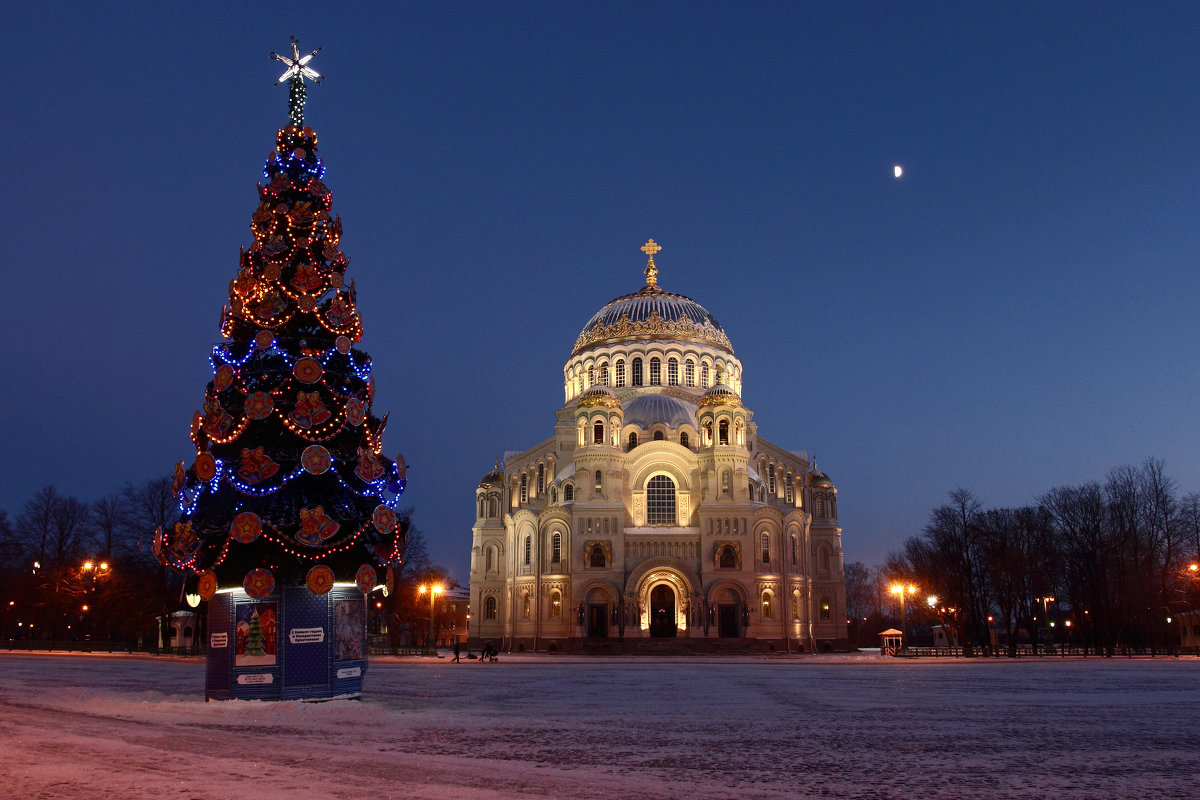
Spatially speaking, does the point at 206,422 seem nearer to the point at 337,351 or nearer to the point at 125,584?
the point at 337,351

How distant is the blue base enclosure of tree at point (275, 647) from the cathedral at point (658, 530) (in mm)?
34595

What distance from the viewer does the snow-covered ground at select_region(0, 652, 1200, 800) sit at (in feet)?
31.1

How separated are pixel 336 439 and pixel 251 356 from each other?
7.96 ft

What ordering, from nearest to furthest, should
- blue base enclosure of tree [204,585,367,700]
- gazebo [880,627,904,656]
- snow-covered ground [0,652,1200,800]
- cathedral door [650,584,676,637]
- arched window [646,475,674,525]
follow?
snow-covered ground [0,652,1200,800], blue base enclosure of tree [204,585,367,700], gazebo [880,627,904,656], cathedral door [650,584,676,637], arched window [646,475,674,525]

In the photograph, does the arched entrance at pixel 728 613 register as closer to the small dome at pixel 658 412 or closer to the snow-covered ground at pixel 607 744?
the small dome at pixel 658 412

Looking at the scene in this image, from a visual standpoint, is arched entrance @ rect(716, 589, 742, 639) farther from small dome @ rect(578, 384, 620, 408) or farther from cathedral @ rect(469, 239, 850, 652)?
small dome @ rect(578, 384, 620, 408)

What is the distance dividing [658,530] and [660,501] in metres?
2.74

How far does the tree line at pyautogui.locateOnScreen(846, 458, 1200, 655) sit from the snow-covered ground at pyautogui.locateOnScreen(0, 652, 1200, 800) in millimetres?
32964

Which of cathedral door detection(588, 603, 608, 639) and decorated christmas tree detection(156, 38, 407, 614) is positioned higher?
decorated christmas tree detection(156, 38, 407, 614)

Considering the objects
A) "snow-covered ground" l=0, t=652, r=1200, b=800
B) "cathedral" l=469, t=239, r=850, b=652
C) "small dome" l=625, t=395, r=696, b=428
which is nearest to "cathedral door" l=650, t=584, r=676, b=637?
"cathedral" l=469, t=239, r=850, b=652

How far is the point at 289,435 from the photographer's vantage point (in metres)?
19.3

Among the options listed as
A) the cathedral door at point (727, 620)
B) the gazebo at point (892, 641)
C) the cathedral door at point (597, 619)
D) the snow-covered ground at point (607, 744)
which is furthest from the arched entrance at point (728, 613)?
the snow-covered ground at point (607, 744)

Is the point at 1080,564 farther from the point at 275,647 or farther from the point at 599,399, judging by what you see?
the point at 275,647

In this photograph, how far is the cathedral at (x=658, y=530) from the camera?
54.5m
